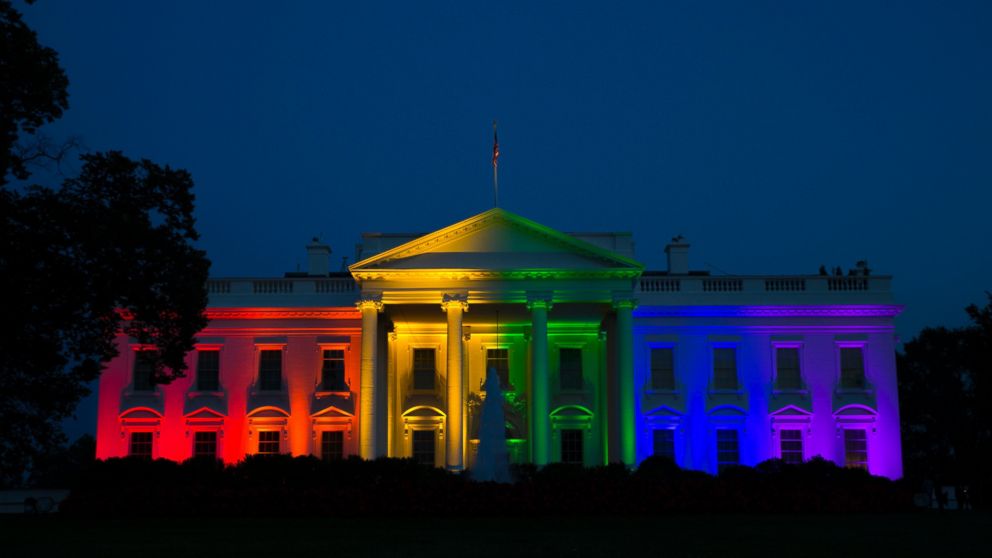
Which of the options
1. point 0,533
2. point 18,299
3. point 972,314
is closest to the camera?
point 0,533

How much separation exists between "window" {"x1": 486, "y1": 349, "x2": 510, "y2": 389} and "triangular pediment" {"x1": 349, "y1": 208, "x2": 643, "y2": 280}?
5323 mm

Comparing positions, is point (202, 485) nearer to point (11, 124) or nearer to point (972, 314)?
point (11, 124)

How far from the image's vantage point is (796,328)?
132 ft

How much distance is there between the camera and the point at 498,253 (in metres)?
36.3

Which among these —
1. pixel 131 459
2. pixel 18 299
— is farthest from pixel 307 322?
pixel 18 299

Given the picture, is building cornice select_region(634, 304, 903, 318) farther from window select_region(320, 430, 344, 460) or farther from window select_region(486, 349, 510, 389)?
window select_region(320, 430, 344, 460)

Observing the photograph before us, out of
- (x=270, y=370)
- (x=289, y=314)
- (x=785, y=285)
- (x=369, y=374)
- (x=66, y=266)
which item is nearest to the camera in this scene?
(x=66, y=266)

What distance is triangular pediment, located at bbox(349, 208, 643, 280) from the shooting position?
117 feet

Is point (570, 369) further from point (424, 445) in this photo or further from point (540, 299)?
point (424, 445)

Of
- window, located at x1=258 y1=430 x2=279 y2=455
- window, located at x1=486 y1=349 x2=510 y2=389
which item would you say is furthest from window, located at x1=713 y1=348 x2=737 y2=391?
window, located at x1=258 y1=430 x2=279 y2=455

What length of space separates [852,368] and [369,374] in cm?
1868

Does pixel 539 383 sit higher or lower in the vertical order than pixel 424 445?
higher

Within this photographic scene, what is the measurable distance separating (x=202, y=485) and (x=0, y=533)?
248 inches

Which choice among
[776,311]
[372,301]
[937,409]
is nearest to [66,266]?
[372,301]
